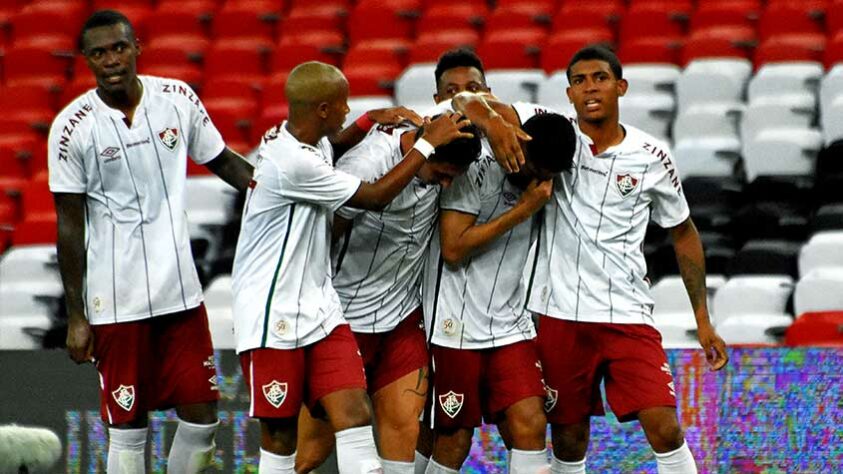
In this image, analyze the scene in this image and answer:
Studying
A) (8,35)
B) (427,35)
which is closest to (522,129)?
(427,35)

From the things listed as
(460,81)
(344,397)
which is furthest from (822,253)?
(344,397)

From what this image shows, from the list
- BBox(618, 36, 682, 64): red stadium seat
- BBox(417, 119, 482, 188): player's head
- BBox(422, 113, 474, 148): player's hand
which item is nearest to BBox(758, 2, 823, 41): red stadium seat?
BBox(618, 36, 682, 64): red stadium seat

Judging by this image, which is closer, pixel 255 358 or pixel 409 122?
pixel 255 358

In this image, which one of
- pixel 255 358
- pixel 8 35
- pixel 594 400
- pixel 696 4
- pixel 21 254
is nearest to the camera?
pixel 255 358

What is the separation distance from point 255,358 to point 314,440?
76cm

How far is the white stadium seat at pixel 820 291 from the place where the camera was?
25.4 feet

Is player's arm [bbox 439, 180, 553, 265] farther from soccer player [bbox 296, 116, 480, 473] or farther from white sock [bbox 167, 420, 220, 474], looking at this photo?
white sock [bbox 167, 420, 220, 474]

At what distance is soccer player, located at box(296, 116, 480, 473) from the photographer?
5.78 metres

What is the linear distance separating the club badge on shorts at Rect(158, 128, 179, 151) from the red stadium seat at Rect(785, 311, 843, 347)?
3.21 metres

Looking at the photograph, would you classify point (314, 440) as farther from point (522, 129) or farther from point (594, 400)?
point (522, 129)

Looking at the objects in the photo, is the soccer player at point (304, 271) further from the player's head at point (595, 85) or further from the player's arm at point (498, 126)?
the player's head at point (595, 85)

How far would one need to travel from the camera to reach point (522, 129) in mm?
5609

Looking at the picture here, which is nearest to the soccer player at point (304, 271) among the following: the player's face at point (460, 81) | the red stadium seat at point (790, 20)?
the player's face at point (460, 81)

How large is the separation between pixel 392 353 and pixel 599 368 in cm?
78
